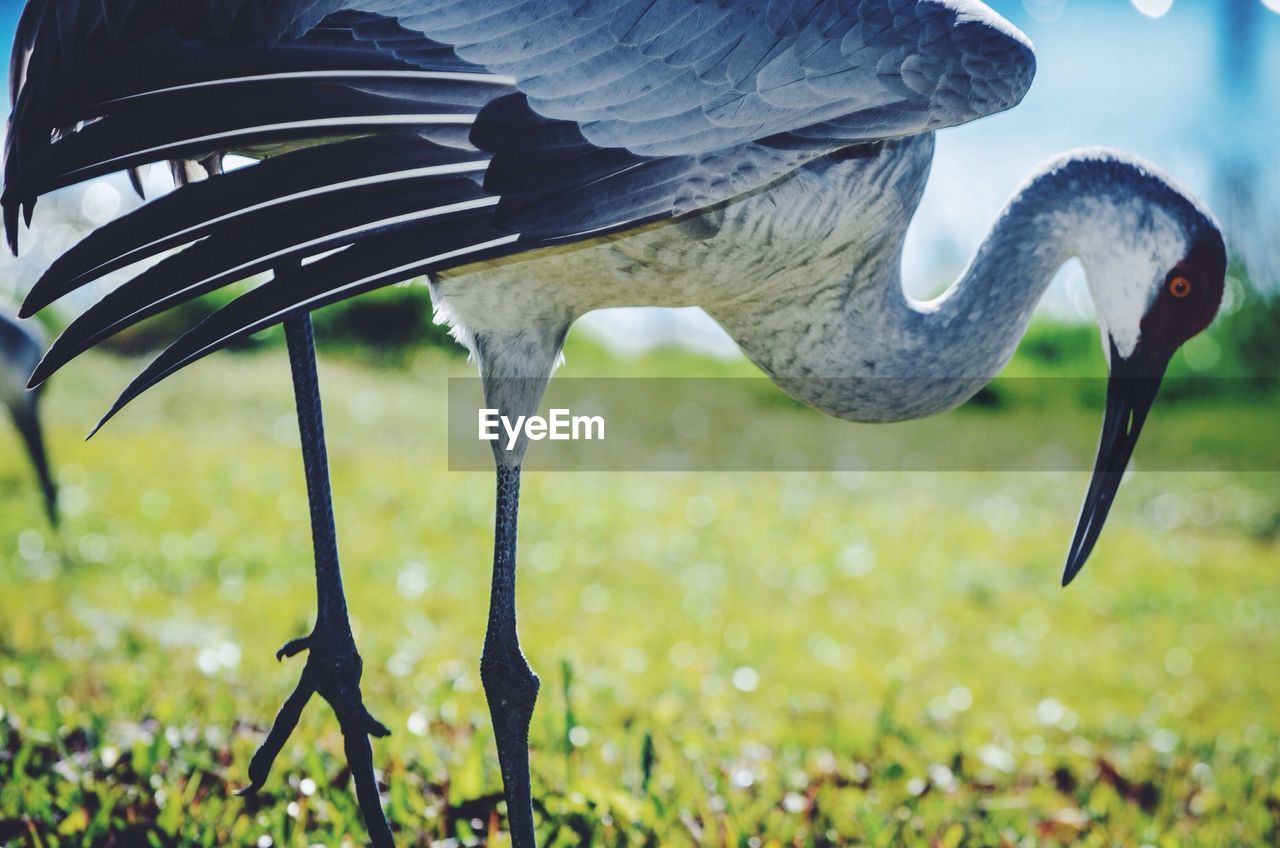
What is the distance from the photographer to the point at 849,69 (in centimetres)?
213

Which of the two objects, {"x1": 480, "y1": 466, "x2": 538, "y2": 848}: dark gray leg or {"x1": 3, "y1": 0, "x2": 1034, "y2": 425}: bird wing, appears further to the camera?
{"x1": 480, "y1": 466, "x2": 538, "y2": 848}: dark gray leg

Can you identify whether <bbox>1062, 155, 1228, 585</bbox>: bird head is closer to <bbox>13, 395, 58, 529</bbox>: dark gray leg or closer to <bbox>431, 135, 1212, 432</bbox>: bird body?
<bbox>431, 135, 1212, 432</bbox>: bird body

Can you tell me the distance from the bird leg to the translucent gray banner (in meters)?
6.13

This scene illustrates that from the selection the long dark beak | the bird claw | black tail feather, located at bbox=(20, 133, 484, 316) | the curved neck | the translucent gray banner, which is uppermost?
black tail feather, located at bbox=(20, 133, 484, 316)

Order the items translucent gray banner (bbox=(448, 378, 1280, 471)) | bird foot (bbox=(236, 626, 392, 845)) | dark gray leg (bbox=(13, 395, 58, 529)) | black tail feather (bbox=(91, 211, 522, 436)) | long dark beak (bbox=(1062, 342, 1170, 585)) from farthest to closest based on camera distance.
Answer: translucent gray banner (bbox=(448, 378, 1280, 471))
dark gray leg (bbox=(13, 395, 58, 529))
long dark beak (bbox=(1062, 342, 1170, 585))
bird foot (bbox=(236, 626, 392, 845))
black tail feather (bbox=(91, 211, 522, 436))

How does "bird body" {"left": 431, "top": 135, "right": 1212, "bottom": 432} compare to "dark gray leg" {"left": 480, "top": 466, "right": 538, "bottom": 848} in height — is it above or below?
above

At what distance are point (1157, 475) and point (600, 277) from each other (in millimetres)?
9329

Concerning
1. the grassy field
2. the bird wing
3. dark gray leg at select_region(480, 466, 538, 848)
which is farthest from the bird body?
the grassy field

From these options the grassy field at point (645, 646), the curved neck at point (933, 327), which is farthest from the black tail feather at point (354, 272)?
the grassy field at point (645, 646)

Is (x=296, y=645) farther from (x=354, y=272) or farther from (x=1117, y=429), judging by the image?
(x=1117, y=429)

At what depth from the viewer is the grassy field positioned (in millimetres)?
3174

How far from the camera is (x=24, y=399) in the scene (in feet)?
21.0

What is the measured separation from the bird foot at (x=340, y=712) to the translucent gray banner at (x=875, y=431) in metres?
6.13

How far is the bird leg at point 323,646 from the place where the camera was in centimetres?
256
